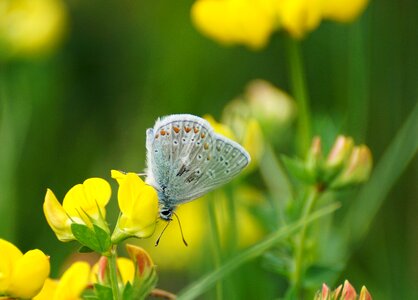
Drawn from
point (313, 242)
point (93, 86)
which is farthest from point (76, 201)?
point (93, 86)

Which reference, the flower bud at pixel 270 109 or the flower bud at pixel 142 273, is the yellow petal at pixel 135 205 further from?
the flower bud at pixel 270 109

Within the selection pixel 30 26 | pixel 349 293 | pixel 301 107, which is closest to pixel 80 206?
pixel 349 293

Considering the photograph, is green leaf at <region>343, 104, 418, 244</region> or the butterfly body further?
green leaf at <region>343, 104, 418, 244</region>

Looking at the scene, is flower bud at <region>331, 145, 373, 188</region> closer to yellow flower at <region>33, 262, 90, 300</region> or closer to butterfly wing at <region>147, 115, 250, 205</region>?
butterfly wing at <region>147, 115, 250, 205</region>

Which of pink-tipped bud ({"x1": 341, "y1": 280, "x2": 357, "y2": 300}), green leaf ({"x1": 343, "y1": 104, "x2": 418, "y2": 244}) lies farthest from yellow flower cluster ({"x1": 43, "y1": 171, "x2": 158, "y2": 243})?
green leaf ({"x1": 343, "y1": 104, "x2": 418, "y2": 244})

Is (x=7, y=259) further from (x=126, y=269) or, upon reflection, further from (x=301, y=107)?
(x=301, y=107)

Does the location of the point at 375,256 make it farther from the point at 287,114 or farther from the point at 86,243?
the point at 86,243
